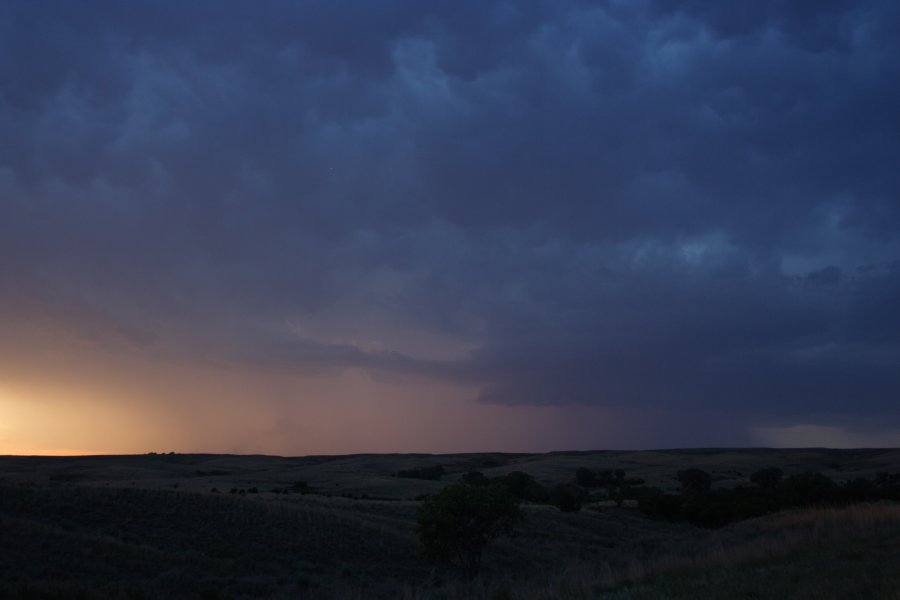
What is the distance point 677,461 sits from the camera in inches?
5689

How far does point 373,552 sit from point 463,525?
6.22m

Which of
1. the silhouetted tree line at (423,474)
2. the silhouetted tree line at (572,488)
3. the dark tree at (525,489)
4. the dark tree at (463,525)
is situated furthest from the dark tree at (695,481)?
the dark tree at (463,525)

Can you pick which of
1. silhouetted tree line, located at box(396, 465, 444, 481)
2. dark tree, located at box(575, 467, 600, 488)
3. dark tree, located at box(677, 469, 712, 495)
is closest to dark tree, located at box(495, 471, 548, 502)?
dark tree, located at box(677, 469, 712, 495)

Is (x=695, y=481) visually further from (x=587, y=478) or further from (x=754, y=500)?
(x=754, y=500)

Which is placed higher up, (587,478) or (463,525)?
(463,525)

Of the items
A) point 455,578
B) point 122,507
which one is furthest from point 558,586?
point 122,507

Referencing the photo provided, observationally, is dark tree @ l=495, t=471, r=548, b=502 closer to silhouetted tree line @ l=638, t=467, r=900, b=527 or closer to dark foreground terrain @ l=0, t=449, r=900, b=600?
silhouetted tree line @ l=638, t=467, r=900, b=527

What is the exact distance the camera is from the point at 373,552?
3966cm

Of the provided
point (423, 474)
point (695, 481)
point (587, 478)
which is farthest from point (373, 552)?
point (423, 474)

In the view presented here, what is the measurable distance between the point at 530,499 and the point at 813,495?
102 feet

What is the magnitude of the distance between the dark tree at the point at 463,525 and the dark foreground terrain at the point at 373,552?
1087mm

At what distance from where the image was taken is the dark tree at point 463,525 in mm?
37156

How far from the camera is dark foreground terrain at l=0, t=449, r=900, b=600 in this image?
639 inches

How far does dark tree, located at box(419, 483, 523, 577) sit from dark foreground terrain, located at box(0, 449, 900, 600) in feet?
3.57
